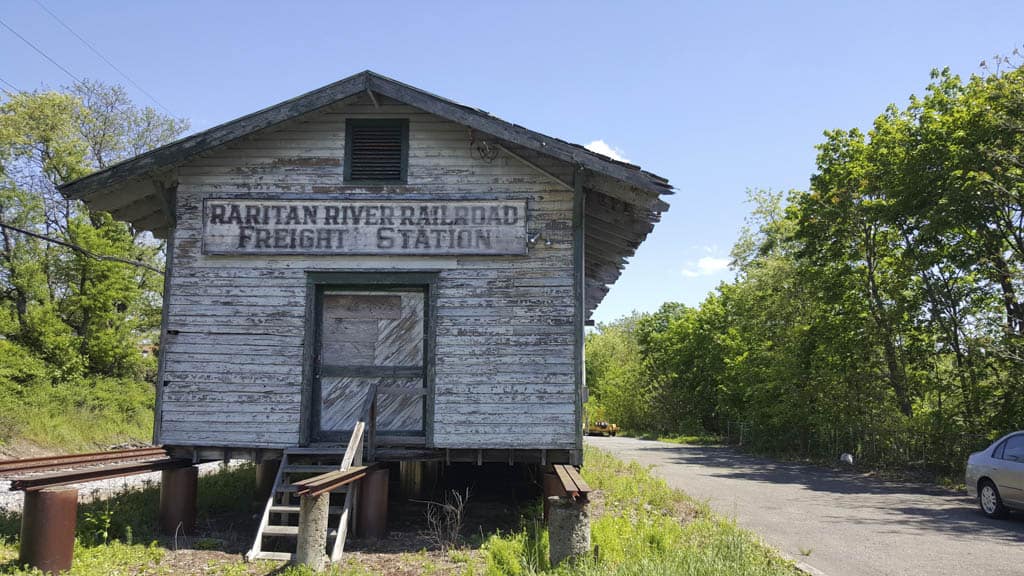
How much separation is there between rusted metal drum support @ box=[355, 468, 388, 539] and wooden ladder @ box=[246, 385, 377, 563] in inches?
5.4

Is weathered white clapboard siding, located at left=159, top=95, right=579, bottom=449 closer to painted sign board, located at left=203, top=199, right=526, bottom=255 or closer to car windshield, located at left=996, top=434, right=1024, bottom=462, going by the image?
painted sign board, located at left=203, top=199, right=526, bottom=255

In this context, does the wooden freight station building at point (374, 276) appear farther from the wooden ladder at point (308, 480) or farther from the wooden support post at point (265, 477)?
the wooden support post at point (265, 477)

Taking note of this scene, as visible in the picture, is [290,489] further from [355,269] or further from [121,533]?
[355,269]

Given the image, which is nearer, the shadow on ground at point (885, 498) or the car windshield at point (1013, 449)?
the shadow on ground at point (885, 498)

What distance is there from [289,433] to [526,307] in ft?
11.7

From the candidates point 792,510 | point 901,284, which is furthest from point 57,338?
point 901,284

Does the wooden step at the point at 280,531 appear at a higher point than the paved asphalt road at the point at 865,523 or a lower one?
higher

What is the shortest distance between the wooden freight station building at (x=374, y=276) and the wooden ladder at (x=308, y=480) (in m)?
0.11

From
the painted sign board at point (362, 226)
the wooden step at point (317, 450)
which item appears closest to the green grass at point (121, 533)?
the wooden step at point (317, 450)

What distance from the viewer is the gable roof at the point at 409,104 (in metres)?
9.91

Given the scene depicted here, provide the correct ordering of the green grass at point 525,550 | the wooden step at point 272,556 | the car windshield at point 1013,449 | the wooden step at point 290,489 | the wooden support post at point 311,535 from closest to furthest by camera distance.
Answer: the green grass at point 525,550, the wooden support post at point 311,535, the wooden step at point 272,556, the wooden step at point 290,489, the car windshield at point 1013,449

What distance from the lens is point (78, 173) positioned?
100.0 ft

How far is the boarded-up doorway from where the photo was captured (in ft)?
34.6

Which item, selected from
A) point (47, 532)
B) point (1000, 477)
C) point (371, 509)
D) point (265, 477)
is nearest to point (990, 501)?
point (1000, 477)
